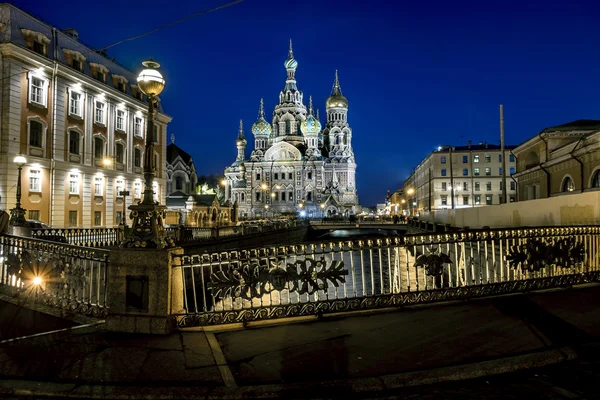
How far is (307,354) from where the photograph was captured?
5395 millimetres

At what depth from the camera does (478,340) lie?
225 inches

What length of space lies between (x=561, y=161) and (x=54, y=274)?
2872 centimetres

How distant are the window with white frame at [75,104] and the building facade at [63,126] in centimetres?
8

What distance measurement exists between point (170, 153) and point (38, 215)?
2580 inches

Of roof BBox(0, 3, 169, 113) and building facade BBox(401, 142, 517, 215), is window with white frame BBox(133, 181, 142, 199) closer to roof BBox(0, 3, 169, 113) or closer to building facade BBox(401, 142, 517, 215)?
roof BBox(0, 3, 169, 113)

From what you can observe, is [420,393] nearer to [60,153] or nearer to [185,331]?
[185,331]

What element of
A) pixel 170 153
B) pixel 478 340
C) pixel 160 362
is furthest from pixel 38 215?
pixel 170 153

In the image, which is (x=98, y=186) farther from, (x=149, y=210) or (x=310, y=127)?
(x=310, y=127)

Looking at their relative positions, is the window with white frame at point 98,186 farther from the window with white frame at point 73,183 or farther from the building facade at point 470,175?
the building facade at point 470,175

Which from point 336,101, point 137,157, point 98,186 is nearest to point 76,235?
point 98,186

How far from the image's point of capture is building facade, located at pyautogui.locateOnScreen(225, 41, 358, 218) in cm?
10288

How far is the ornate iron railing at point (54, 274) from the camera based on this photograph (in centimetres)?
735

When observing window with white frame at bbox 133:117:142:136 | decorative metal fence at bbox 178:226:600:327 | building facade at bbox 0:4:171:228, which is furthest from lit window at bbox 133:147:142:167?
decorative metal fence at bbox 178:226:600:327

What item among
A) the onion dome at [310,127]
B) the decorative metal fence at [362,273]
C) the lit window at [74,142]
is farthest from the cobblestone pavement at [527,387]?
the onion dome at [310,127]
